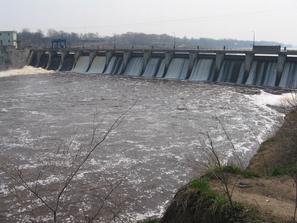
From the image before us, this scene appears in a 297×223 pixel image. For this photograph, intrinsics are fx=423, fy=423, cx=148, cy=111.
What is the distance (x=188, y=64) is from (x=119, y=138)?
26.7m

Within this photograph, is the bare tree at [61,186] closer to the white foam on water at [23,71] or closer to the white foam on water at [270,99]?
the white foam on water at [270,99]

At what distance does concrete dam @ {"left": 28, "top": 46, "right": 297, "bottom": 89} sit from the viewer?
37469mm

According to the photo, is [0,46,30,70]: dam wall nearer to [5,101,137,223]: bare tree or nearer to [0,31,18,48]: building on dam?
[0,31,18,48]: building on dam

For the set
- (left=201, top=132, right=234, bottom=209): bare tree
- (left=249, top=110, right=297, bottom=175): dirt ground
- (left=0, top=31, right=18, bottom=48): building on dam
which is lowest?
(left=249, top=110, right=297, bottom=175): dirt ground

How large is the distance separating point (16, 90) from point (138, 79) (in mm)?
13528

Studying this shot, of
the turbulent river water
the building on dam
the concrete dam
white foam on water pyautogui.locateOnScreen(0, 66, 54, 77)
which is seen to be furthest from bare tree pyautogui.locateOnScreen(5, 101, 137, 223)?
the building on dam

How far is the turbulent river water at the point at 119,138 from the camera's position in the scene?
12.7m

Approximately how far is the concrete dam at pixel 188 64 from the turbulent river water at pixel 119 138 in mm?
3161

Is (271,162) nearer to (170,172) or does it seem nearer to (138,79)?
(170,172)

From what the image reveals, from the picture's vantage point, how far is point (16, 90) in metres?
37.9

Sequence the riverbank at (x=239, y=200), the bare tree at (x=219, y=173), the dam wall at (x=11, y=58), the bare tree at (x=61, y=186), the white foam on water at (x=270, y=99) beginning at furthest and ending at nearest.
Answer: the dam wall at (x=11, y=58) < the white foam on water at (x=270, y=99) < the riverbank at (x=239, y=200) < the bare tree at (x=219, y=173) < the bare tree at (x=61, y=186)

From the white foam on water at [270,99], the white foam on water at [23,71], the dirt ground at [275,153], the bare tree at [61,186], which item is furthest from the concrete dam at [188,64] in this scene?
the bare tree at [61,186]

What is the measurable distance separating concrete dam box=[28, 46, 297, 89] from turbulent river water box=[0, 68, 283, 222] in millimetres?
3161

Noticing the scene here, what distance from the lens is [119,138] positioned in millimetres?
20031
